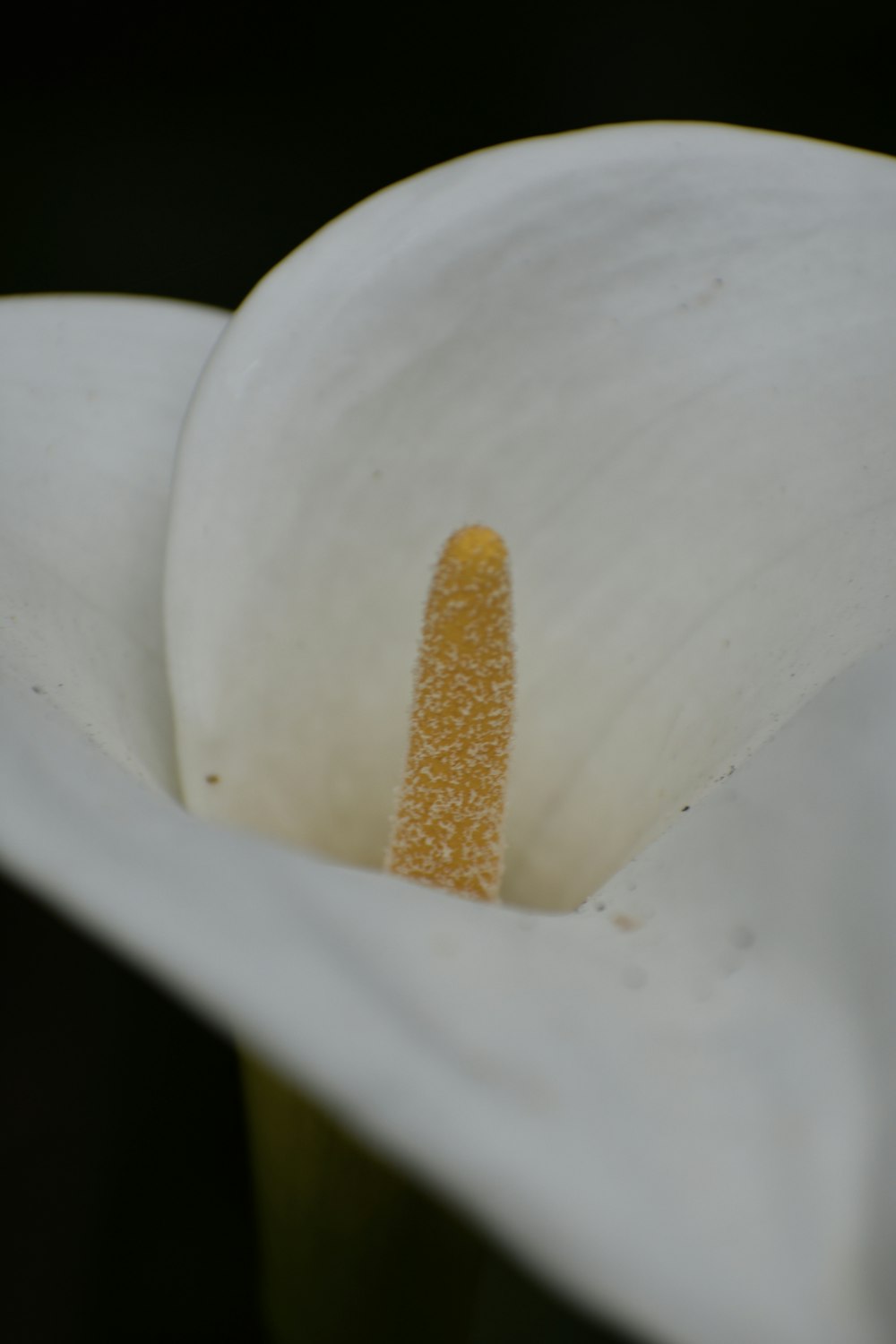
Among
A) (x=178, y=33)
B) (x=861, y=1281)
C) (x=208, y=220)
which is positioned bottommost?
(x=861, y=1281)

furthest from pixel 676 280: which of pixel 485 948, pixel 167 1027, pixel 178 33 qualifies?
pixel 178 33

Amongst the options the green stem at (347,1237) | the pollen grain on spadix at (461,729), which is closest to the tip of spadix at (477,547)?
the pollen grain on spadix at (461,729)

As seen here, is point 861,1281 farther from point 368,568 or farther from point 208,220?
point 208,220

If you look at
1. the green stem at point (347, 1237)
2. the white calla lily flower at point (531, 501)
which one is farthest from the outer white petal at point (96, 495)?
the green stem at point (347, 1237)

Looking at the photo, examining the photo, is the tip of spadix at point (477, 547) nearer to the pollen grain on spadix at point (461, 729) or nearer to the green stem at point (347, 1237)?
the pollen grain on spadix at point (461, 729)

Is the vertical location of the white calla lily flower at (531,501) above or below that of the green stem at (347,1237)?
above

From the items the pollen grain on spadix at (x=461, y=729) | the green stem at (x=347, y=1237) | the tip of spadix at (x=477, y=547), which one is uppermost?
the tip of spadix at (x=477, y=547)
